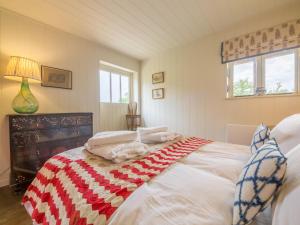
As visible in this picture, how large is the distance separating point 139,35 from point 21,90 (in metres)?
2.01

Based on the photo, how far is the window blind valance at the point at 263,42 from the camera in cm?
203

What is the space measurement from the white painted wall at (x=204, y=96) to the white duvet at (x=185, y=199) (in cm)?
183

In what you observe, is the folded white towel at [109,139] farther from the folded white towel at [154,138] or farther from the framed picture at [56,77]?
the framed picture at [56,77]

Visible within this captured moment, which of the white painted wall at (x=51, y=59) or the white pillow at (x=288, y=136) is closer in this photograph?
the white pillow at (x=288, y=136)

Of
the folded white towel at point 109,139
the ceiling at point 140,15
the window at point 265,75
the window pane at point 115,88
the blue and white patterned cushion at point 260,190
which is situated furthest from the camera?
the window pane at point 115,88

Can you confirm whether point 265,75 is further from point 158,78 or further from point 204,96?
point 158,78

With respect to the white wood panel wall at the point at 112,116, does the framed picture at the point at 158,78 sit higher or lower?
higher

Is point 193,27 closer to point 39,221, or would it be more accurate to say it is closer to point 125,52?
point 125,52

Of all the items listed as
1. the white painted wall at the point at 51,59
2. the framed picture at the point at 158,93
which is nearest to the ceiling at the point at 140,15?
the white painted wall at the point at 51,59


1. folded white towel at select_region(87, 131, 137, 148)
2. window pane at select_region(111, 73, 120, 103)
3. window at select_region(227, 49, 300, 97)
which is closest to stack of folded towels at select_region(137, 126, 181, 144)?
folded white towel at select_region(87, 131, 137, 148)

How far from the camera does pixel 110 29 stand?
8.29 feet

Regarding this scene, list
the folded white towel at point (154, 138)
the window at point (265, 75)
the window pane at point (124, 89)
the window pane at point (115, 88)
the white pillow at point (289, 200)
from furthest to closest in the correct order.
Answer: the window pane at point (124, 89) → the window pane at point (115, 88) → the window at point (265, 75) → the folded white towel at point (154, 138) → the white pillow at point (289, 200)

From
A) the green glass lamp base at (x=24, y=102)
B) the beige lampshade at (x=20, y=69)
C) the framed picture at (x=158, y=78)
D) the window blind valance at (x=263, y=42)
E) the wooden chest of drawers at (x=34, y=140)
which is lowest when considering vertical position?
the wooden chest of drawers at (x=34, y=140)

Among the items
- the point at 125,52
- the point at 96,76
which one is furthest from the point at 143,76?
the point at 96,76
